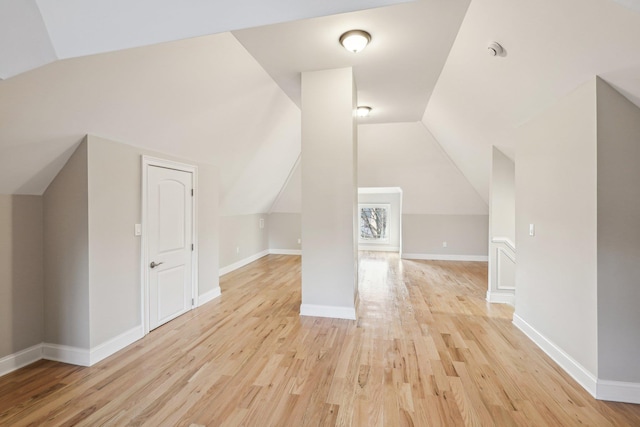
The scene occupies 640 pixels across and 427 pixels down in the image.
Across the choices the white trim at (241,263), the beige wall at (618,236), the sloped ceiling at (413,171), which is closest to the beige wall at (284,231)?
the white trim at (241,263)

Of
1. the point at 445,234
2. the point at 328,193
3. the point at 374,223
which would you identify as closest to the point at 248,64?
the point at 328,193

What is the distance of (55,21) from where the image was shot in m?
1.26

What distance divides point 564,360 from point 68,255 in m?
4.33

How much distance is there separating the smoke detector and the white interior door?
11.4ft

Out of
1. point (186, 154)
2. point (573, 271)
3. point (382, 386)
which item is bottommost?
point (382, 386)

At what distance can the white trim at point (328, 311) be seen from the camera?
3.48m

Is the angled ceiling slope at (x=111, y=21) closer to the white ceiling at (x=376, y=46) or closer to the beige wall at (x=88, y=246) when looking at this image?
the beige wall at (x=88, y=246)

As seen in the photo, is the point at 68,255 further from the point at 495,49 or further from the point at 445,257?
the point at 445,257

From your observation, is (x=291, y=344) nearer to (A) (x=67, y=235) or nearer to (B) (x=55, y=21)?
(A) (x=67, y=235)

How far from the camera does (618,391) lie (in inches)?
80.4

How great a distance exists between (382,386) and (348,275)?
54.4 inches

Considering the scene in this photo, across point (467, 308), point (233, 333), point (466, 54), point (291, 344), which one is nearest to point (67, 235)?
point (233, 333)

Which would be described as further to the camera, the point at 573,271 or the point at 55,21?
the point at 573,271

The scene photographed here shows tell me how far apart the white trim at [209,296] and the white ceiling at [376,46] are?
10.1 ft
